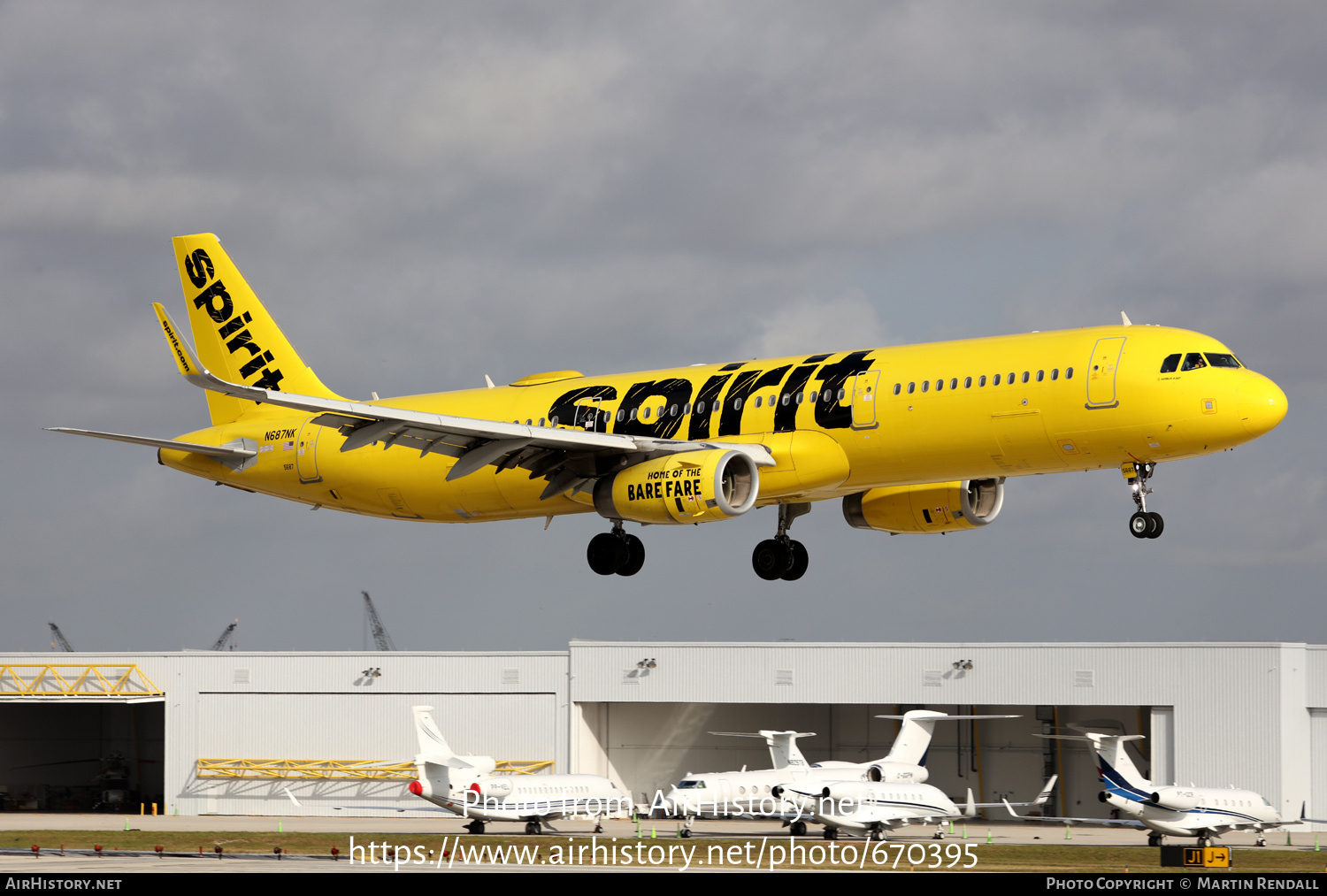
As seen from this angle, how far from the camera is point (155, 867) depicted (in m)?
55.7

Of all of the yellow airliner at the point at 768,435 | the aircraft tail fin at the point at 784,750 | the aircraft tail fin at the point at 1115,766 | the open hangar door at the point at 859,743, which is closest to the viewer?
the yellow airliner at the point at 768,435

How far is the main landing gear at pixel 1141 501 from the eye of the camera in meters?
40.9

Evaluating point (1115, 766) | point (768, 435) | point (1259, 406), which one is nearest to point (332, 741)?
point (1115, 766)

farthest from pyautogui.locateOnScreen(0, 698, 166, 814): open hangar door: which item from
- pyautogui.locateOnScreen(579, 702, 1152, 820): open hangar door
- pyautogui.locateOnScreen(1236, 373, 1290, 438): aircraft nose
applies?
pyautogui.locateOnScreen(1236, 373, 1290, 438): aircraft nose

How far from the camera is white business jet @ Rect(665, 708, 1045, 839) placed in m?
72.1

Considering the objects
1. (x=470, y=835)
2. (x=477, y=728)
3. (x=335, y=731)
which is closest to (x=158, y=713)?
(x=335, y=731)

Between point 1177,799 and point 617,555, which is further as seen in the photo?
point 1177,799

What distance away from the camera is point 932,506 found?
161ft

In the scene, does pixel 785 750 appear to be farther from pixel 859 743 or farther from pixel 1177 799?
pixel 1177 799

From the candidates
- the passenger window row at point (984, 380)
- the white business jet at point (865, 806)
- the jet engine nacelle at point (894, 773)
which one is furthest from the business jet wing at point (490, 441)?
the jet engine nacelle at point (894, 773)

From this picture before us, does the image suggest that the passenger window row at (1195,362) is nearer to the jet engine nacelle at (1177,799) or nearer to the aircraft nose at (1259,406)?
the aircraft nose at (1259,406)

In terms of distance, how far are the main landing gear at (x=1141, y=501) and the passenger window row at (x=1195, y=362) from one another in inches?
111

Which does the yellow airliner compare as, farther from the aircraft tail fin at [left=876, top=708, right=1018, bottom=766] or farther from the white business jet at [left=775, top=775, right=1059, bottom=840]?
the aircraft tail fin at [left=876, top=708, right=1018, bottom=766]

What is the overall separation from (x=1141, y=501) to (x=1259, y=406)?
403cm
